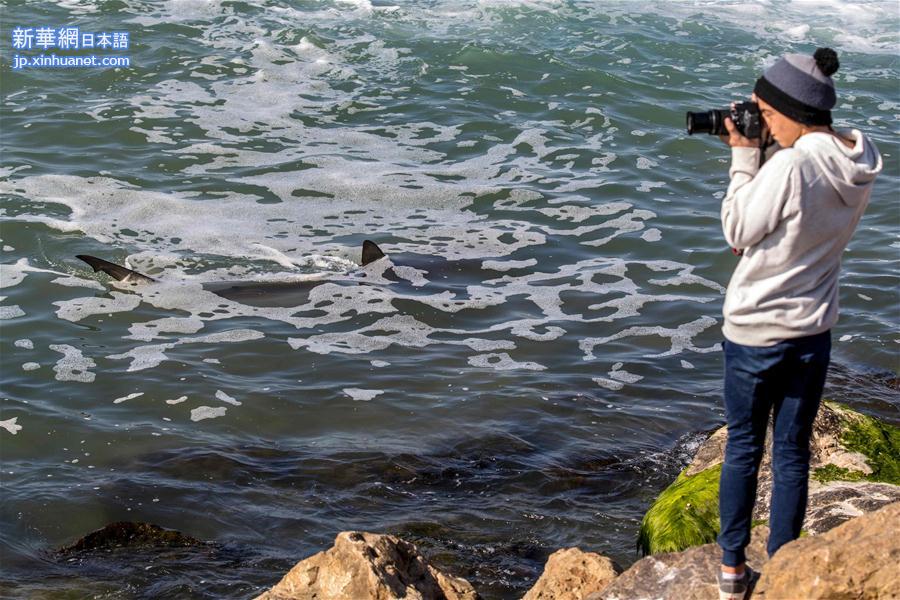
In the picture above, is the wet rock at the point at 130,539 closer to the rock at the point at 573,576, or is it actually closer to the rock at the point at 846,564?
the rock at the point at 573,576

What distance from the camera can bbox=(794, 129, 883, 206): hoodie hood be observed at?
370cm

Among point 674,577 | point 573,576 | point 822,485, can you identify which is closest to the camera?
point 674,577

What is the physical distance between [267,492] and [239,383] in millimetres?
1875

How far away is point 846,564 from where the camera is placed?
3574 mm

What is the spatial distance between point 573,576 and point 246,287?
255 inches

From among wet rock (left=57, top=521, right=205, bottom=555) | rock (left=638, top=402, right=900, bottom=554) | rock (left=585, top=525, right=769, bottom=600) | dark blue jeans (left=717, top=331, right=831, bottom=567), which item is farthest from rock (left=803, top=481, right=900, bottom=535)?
wet rock (left=57, top=521, right=205, bottom=555)

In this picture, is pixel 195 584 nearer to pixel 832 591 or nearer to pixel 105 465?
pixel 105 465

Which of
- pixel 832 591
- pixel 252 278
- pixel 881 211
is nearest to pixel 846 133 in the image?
pixel 832 591

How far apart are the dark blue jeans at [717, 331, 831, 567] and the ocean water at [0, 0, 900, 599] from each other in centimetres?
181

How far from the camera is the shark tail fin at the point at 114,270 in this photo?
10.3 metres

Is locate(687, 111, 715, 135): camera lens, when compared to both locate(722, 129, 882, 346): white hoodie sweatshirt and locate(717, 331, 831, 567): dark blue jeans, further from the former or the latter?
locate(717, 331, 831, 567): dark blue jeans

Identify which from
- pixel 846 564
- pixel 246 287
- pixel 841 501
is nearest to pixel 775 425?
pixel 846 564

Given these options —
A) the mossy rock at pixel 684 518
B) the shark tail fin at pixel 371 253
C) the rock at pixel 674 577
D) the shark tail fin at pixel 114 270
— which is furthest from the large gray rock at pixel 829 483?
the shark tail fin at pixel 114 270

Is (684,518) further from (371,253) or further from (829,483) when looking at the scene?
(371,253)
